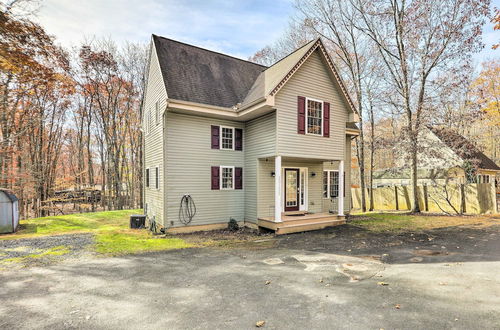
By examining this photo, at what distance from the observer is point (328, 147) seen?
1122 cm

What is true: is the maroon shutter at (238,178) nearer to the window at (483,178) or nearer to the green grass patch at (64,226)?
the green grass patch at (64,226)

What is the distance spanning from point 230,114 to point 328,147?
4636mm

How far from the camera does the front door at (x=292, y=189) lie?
1203 cm

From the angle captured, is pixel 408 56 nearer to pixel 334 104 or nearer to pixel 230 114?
pixel 334 104

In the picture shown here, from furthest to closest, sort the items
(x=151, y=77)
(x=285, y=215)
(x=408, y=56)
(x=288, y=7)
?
1. (x=288, y=7)
2. (x=408, y=56)
3. (x=151, y=77)
4. (x=285, y=215)

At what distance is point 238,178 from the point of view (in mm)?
11430

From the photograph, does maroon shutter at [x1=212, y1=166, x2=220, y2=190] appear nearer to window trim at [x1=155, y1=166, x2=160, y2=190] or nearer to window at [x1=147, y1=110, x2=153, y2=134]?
window trim at [x1=155, y1=166, x2=160, y2=190]

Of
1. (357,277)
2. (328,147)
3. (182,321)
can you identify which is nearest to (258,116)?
(328,147)

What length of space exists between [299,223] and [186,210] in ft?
15.4

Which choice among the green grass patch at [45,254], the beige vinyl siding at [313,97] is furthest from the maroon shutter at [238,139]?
the green grass patch at [45,254]

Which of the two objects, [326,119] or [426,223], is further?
[426,223]

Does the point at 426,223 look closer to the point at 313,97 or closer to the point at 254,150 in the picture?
the point at 313,97

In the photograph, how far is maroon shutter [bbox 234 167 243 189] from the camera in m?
11.4

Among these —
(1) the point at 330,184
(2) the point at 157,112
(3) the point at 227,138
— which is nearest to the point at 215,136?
(3) the point at 227,138
